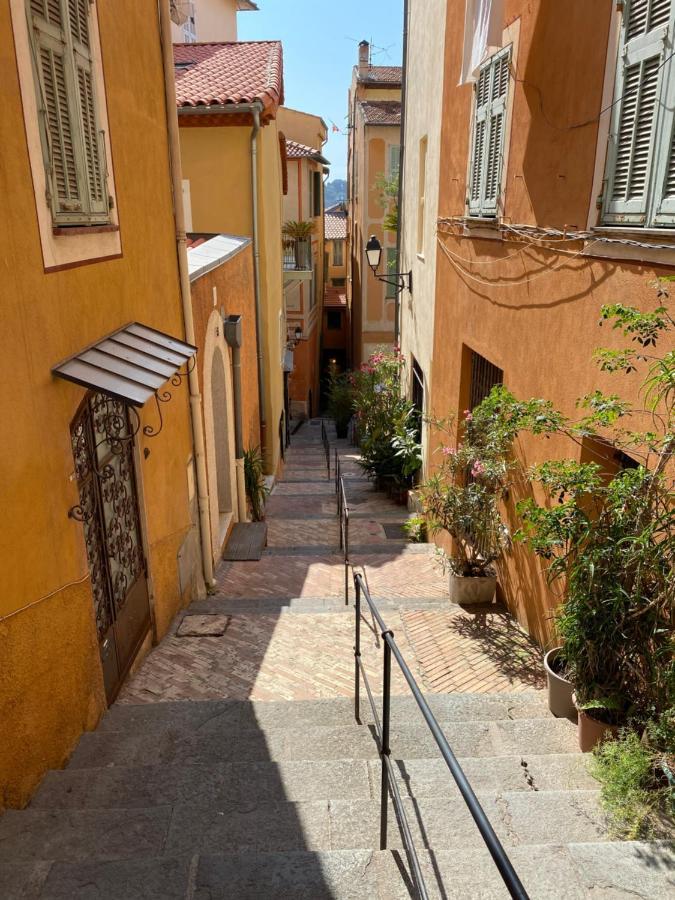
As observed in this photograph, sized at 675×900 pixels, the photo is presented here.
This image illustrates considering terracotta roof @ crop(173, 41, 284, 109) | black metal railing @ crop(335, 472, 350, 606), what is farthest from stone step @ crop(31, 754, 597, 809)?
terracotta roof @ crop(173, 41, 284, 109)

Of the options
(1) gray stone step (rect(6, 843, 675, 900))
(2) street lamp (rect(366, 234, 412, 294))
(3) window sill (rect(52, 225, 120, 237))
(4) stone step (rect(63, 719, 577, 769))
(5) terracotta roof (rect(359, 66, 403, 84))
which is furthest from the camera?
(5) terracotta roof (rect(359, 66, 403, 84))

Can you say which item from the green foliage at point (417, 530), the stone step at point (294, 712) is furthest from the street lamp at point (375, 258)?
the stone step at point (294, 712)

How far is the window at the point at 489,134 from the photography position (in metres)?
6.25

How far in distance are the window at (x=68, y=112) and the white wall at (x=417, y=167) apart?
5.83 metres

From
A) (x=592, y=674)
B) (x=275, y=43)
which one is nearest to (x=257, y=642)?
(x=592, y=674)

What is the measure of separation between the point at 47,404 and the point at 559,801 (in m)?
3.33

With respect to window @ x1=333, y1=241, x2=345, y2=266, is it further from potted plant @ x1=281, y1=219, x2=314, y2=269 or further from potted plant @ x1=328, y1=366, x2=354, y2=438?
potted plant @ x1=281, y1=219, x2=314, y2=269

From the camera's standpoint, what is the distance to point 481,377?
7500 mm

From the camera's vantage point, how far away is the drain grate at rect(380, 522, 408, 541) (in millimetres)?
9984

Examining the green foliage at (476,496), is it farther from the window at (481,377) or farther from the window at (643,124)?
the window at (643,124)

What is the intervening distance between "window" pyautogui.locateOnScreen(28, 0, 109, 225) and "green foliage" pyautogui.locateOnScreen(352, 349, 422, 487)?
738 cm

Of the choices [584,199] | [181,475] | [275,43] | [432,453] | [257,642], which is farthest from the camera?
[275,43]

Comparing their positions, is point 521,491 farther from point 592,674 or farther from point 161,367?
point 161,367

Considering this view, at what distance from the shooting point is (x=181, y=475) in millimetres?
6691
